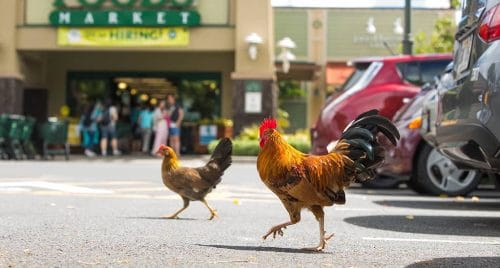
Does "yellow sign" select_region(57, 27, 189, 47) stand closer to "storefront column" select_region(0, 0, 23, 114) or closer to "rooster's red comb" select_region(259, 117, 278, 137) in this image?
"storefront column" select_region(0, 0, 23, 114)

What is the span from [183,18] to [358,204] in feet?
45.6

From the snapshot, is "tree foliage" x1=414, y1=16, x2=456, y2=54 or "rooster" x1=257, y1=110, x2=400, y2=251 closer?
"rooster" x1=257, y1=110, x2=400, y2=251

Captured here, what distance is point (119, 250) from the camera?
529 centimetres

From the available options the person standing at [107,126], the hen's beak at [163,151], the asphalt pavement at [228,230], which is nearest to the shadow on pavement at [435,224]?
the asphalt pavement at [228,230]

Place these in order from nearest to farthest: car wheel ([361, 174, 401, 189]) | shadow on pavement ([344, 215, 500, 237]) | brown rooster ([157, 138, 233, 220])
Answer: shadow on pavement ([344, 215, 500, 237])
brown rooster ([157, 138, 233, 220])
car wheel ([361, 174, 401, 189])

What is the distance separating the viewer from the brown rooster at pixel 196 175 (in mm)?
7387

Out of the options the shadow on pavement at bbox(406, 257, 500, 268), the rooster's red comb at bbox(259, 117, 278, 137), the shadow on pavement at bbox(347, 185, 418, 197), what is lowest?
the shadow on pavement at bbox(347, 185, 418, 197)

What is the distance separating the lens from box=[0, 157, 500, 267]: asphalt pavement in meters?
5.05

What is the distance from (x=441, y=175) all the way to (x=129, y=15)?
45.8 feet

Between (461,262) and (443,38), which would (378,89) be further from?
(443,38)

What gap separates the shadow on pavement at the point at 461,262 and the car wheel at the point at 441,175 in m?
5.11

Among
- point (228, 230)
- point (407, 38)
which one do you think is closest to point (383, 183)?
point (228, 230)

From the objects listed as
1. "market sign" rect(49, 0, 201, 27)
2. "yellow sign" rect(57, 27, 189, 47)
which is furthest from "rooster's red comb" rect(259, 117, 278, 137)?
"yellow sign" rect(57, 27, 189, 47)

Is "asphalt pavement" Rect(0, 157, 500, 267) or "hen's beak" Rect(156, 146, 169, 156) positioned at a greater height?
"hen's beak" Rect(156, 146, 169, 156)
